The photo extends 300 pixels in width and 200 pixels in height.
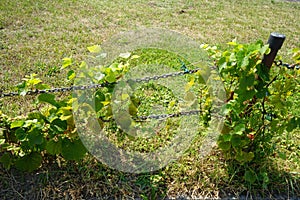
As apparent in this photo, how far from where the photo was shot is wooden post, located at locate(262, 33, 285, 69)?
2.01m

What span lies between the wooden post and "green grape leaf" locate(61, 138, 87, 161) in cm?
138

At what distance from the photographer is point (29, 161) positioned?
2.17 m

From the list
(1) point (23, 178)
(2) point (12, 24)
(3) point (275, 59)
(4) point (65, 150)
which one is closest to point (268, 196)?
(3) point (275, 59)

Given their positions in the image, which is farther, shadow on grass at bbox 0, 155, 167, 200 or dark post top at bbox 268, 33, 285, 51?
shadow on grass at bbox 0, 155, 167, 200

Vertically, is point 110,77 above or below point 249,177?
above

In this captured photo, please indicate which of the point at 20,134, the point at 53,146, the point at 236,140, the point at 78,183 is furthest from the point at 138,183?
the point at 20,134

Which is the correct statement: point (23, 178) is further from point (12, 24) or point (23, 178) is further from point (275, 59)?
point (12, 24)

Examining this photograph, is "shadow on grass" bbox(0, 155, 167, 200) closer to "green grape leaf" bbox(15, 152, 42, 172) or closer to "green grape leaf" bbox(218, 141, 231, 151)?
"green grape leaf" bbox(15, 152, 42, 172)

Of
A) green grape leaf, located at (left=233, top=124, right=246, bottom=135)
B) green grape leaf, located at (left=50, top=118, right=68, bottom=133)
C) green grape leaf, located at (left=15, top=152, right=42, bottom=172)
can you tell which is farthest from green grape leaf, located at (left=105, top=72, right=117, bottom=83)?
green grape leaf, located at (left=233, top=124, right=246, bottom=135)

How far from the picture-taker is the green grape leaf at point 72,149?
7.02 feet

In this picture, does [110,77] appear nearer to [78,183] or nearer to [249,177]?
[78,183]

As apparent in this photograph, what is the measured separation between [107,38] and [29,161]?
274cm

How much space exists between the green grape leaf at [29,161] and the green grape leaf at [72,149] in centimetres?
19

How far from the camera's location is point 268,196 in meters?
2.25
